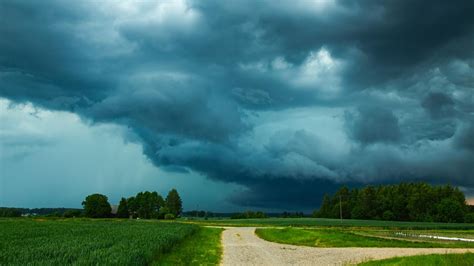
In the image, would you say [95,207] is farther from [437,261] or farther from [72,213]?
[437,261]

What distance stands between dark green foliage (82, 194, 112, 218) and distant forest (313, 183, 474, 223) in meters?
99.1

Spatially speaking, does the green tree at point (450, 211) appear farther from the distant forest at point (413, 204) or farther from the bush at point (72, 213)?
the bush at point (72, 213)

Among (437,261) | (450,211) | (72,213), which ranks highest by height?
(450,211)

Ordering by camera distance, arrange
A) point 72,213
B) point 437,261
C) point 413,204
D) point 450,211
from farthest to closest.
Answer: point 72,213 → point 413,204 → point 450,211 → point 437,261

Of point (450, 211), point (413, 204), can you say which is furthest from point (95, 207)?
point (450, 211)

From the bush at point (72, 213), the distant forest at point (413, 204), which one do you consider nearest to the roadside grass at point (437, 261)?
the distant forest at point (413, 204)

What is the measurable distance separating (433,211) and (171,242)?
517ft

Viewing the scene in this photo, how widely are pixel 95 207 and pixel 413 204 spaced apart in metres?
130

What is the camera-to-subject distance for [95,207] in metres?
195

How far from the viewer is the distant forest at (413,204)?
168625 millimetres

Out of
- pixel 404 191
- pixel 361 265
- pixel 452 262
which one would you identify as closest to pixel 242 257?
pixel 361 265

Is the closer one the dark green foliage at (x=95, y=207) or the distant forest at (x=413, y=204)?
the distant forest at (x=413, y=204)

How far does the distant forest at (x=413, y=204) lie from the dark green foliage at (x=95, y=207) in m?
99.1

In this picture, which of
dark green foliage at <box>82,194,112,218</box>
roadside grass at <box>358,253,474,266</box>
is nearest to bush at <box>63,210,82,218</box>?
dark green foliage at <box>82,194,112,218</box>
